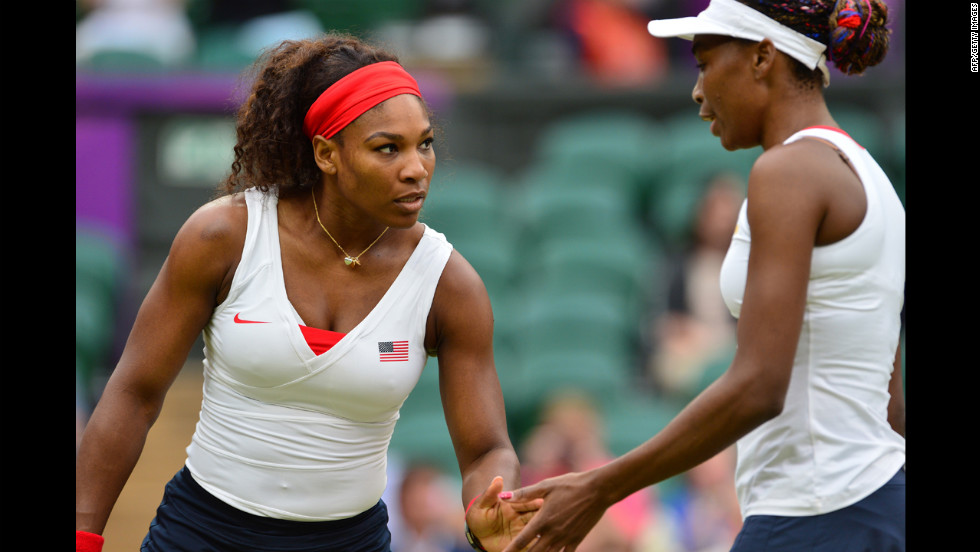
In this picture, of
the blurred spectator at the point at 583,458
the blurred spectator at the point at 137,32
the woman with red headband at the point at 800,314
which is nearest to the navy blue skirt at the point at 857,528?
the woman with red headband at the point at 800,314

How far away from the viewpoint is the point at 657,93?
345 inches

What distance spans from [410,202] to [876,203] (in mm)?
1020

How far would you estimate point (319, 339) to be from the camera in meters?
2.60

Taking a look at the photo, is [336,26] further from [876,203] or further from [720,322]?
[876,203]

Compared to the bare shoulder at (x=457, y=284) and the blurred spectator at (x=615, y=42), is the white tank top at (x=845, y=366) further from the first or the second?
the blurred spectator at (x=615, y=42)

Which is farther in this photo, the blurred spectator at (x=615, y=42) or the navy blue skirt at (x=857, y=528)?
the blurred spectator at (x=615, y=42)

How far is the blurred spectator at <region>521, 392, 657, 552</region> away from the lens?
4770mm

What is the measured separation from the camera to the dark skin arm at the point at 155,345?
2594 mm

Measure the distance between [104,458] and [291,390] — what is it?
1.46 feet

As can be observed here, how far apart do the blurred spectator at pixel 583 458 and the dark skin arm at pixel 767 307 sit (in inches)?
92.8

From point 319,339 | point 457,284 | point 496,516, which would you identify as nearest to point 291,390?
point 319,339

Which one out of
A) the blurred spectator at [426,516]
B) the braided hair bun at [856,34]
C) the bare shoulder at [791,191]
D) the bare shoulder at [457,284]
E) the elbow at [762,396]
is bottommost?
the blurred spectator at [426,516]

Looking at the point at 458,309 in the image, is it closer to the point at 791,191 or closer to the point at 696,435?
the point at 696,435

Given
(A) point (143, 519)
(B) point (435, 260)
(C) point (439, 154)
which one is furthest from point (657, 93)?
(B) point (435, 260)
